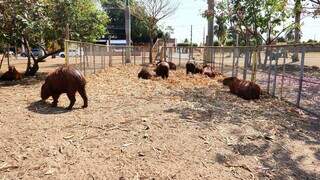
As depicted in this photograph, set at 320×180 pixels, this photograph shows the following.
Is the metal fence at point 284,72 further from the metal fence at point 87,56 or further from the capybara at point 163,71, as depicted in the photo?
the metal fence at point 87,56

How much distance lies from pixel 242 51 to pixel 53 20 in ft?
26.2

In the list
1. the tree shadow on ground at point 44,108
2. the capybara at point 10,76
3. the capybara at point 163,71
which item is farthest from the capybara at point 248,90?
the capybara at point 10,76

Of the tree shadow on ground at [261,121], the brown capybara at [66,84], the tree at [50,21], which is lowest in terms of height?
the tree shadow on ground at [261,121]

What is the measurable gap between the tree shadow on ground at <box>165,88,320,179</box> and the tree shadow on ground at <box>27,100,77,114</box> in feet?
7.83

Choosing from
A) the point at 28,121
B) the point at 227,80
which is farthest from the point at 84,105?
the point at 227,80

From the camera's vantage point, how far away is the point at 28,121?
24.3 ft

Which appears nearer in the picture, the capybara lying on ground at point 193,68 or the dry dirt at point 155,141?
the dry dirt at point 155,141

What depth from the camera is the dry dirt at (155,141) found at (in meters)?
5.34

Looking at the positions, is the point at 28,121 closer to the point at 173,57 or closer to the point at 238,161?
the point at 238,161

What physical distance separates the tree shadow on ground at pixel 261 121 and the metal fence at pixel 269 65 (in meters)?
0.72

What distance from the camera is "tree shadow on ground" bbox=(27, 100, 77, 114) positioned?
8359 mm

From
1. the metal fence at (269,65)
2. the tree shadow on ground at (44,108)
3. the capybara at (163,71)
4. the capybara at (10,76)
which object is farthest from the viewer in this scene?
the capybara at (163,71)

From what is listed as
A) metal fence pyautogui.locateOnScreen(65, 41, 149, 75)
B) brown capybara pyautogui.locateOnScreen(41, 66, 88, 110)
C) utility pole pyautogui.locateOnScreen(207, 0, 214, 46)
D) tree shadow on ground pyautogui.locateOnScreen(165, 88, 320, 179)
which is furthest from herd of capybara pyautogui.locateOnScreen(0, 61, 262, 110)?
utility pole pyautogui.locateOnScreen(207, 0, 214, 46)

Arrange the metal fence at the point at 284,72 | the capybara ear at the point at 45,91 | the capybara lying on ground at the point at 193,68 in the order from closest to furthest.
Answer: the capybara ear at the point at 45,91
the metal fence at the point at 284,72
the capybara lying on ground at the point at 193,68
